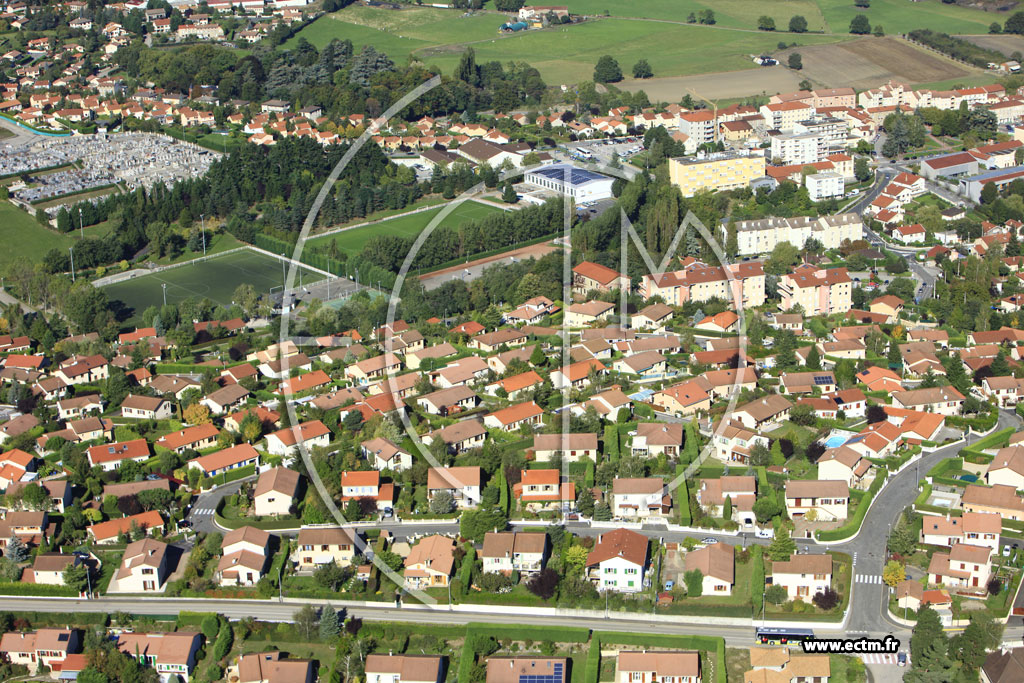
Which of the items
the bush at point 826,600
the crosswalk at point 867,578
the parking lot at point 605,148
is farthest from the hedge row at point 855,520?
the parking lot at point 605,148

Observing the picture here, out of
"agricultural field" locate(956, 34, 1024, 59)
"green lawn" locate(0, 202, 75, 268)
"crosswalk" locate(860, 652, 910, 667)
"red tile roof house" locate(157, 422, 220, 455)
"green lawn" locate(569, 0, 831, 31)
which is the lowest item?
"green lawn" locate(0, 202, 75, 268)

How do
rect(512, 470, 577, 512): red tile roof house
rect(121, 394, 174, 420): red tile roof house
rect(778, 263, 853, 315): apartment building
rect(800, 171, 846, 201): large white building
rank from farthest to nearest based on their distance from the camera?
1. rect(800, 171, 846, 201): large white building
2. rect(778, 263, 853, 315): apartment building
3. rect(121, 394, 174, 420): red tile roof house
4. rect(512, 470, 577, 512): red tile roof house

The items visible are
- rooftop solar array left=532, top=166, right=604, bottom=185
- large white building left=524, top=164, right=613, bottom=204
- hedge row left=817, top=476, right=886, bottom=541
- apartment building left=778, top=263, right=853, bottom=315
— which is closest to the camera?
hedge row left=817, top=476, right=886, bottom=541

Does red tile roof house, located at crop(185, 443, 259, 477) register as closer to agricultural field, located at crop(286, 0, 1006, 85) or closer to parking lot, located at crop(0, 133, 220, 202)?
parking lot, located at crop(0, 133, 220, 202)

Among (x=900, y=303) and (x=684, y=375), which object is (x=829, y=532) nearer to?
(x=684, y=375)

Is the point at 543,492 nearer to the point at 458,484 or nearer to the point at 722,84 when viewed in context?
the point at 458,484

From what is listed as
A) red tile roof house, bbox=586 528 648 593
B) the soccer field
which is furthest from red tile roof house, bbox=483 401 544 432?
the soccer field

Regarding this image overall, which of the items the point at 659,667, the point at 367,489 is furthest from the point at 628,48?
the point at 659,667
